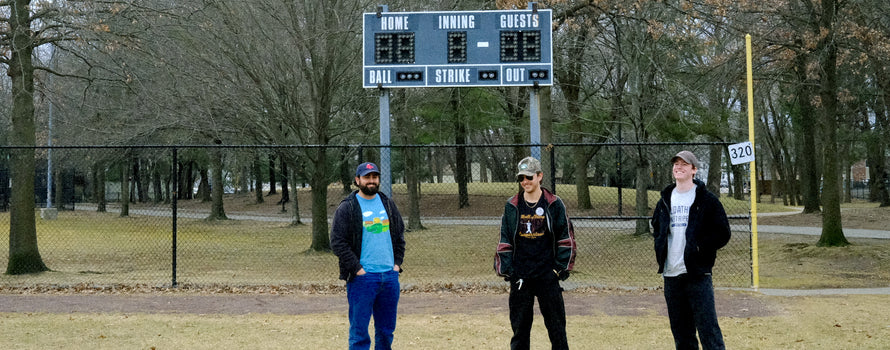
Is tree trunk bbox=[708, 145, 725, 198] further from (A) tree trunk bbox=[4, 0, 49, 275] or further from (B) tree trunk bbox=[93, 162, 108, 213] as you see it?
(B) tree trunk bbox=[93, 162, 108, 213]

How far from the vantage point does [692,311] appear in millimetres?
5555

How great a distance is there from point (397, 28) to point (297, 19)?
3.62m

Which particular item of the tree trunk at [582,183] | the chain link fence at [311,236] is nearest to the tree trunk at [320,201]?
the chain link fence at [311,236]

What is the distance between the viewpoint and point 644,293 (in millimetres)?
10922

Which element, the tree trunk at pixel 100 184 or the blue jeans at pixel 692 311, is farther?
the tree trunk at pixel 100 184

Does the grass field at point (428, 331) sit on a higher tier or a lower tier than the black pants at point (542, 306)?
lower

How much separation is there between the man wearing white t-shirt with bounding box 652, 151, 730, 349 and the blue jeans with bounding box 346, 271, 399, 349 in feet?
6.90

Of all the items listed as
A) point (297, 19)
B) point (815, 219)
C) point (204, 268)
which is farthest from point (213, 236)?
point (815, 219)

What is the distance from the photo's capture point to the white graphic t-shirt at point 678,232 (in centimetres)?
546

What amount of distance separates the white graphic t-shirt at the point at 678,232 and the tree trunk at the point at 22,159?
38.4 ft

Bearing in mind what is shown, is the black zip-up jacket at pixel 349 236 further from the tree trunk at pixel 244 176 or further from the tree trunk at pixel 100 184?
the tree trunk at pixel 244 176

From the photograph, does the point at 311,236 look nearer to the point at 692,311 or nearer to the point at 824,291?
the point at 824,291

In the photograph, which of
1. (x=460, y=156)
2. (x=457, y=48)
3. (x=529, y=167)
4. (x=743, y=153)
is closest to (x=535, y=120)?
(x=457, y=48)

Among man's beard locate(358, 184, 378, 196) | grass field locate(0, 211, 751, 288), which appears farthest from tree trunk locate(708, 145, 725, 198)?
man's beard locate(358, 184, 378, 196)
